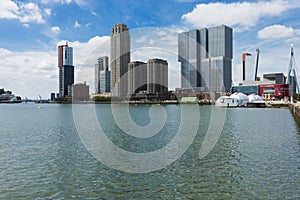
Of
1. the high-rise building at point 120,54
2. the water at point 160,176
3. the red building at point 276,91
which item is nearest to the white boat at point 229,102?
the high-rise building at point 120,54

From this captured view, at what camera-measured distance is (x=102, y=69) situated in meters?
146

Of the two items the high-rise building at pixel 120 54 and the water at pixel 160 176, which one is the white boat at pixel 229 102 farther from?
the water at pixel 160 176

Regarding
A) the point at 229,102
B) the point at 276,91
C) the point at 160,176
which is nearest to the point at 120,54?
the point at 160,176

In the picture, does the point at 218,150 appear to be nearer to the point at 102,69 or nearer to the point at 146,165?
the point at 146,165

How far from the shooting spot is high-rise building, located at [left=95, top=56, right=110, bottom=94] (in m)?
133

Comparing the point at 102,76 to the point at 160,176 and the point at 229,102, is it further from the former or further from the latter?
the point at 160,176

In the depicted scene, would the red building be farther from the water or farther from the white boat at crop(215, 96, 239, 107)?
the water

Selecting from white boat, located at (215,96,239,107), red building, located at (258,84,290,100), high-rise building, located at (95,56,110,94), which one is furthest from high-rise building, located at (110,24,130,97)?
red building, located at (258,84,290,100)

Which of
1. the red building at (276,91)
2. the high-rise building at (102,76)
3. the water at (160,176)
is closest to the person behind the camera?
the water at (160,176)

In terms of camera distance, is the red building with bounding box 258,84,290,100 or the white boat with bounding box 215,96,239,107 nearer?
the white boat with bounding box 215,96,239,107

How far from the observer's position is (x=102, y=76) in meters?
163

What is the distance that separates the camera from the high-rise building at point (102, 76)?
132788 millimetres

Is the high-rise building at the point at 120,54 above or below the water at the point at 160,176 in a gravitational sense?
above

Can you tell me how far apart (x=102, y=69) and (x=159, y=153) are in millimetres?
128816
